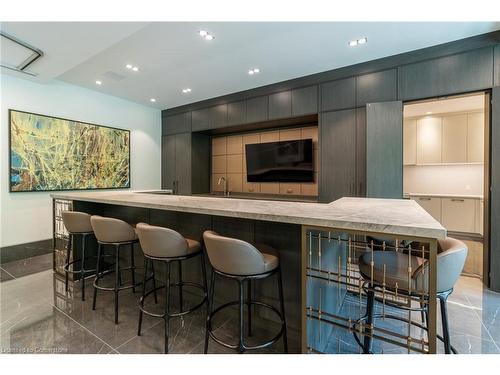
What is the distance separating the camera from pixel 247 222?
6.37ft

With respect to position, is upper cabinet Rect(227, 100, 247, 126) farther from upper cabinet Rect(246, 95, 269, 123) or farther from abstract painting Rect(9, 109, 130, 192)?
→ abstract painting Rect(9, 109, 130, 192)

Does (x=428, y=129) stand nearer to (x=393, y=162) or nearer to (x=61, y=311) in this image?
(x=393, y=162)

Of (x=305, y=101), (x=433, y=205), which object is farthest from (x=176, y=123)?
(x=433, y=205)

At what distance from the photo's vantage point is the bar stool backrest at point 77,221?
100 inches

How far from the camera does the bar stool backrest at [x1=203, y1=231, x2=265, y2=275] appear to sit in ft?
4.64

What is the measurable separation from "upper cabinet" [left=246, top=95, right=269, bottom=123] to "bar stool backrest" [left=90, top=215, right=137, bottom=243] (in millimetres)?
2956

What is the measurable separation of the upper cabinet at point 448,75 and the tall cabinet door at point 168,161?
4.49m

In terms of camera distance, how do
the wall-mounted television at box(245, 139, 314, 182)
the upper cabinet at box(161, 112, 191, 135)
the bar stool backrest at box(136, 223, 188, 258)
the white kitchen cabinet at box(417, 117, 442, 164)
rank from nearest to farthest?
the bar stool backrest at box(136, 223, 188, 258), the wall-mounted television at box(245, 139, 314, 182), the white kitchen cabinet at box(417, 117, 442, 164), the upper cabinet at box(161, 112, 191, 135)

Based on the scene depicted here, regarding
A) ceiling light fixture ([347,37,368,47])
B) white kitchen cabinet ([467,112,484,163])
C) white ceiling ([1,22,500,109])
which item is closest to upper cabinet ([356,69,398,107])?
white ceiling ([1,22,500,109])

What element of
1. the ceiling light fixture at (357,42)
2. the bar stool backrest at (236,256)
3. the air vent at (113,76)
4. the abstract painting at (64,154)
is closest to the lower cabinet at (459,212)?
the ceiling light fixture at (357,42)

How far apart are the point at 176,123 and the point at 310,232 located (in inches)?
188
